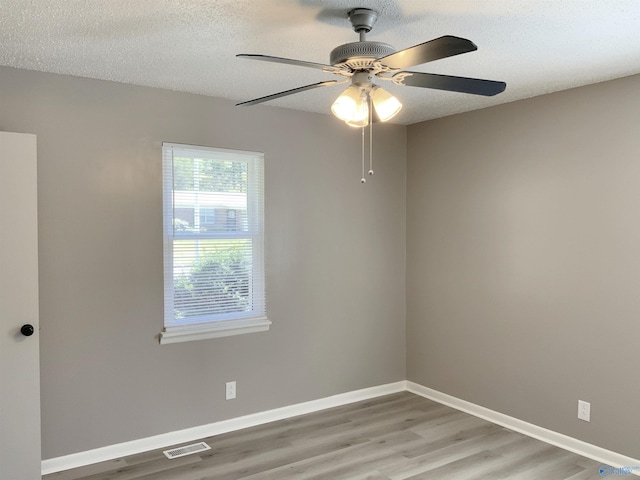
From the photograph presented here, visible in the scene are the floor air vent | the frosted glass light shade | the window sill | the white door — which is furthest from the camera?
the window sill

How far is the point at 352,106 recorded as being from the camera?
2.22 meters

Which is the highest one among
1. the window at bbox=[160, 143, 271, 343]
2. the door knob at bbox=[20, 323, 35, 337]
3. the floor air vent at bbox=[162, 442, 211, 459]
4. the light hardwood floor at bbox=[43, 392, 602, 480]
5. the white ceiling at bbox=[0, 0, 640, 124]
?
the white ceiling at bbox=[0, 0, 640, 124]

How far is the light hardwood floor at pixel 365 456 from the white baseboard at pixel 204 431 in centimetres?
6

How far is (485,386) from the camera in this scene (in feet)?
13.5

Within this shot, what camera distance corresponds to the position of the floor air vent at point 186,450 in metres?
3.39

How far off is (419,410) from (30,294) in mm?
3020

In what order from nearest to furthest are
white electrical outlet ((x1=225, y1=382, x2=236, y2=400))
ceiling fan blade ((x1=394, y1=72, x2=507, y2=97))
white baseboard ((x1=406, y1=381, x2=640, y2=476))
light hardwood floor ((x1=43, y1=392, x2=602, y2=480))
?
ceiling fan blade ((x1=394, y1=72, x2=507, y2=97)), light hardwood floor ((x1=43, y1=392, x2=602, y2=480)), white baseboard ((x1=406, y1=381, x2=640, y2=476)), white electrical outlet ((x1=225, y1=382, x2=236, y2=400))

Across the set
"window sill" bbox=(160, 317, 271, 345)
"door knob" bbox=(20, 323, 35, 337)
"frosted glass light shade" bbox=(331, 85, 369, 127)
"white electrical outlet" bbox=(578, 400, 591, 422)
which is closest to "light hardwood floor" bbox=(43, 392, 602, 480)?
"white electrical outlet" bbox=(578, 400, 591, 422)

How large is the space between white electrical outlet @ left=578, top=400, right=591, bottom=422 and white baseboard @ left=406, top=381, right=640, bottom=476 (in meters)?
0.16

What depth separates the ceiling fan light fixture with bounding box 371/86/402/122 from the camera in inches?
88.3

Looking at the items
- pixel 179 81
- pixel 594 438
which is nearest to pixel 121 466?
pixel 179 81

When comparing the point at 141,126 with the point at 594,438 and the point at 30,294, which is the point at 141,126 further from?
the point at 594,438

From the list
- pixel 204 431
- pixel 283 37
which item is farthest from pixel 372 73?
pixel 204 431

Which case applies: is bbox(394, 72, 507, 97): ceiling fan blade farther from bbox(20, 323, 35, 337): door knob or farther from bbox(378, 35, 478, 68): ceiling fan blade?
bbox(20, 323, 35, 337): door knob
